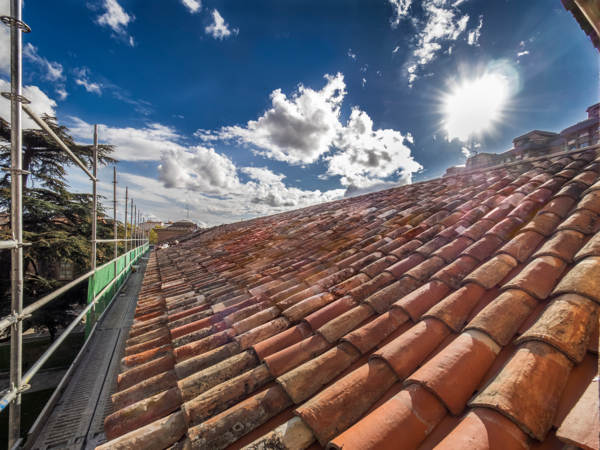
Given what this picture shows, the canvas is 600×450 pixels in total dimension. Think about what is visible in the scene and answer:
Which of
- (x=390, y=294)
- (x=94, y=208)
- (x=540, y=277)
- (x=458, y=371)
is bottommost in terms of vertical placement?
(x=458, y=371)

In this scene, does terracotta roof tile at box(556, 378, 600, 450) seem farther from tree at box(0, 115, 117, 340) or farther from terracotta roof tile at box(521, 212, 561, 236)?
tree at box(0, 115, 117, 340)

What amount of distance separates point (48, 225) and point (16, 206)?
14.3 meters

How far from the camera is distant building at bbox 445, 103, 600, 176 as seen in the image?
18.1 m

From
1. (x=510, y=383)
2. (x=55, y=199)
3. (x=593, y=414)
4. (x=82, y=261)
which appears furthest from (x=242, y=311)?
(x=55, y=199)

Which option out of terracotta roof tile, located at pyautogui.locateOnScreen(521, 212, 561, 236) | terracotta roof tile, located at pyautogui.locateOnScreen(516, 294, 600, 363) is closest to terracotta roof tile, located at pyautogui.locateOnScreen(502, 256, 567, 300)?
terracotta roof tile, located at pyautogui.locateOnScreen(516, 294, 600, 363)

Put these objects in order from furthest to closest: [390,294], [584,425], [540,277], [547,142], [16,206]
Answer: [547,142]
[390,294]
[16,206]
[540,277]
[584,425]

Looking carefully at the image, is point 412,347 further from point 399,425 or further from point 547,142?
point 547,142

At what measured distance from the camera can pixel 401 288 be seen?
2463mm

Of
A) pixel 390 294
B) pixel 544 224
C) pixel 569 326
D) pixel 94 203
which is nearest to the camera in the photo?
pixel 569 326

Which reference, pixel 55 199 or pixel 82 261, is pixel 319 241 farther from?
pixel 55 199

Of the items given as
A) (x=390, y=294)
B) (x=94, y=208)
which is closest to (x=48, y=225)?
(x=94, y=208)

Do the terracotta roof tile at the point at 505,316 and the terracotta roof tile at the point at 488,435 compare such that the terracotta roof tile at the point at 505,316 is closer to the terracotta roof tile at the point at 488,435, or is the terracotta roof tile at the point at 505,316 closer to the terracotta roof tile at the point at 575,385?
the terracotta roof tile at the point at 575,385

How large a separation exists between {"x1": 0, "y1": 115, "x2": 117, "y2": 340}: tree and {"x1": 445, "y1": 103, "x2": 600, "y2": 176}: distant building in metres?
22.5

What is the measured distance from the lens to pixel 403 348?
1.69 m
